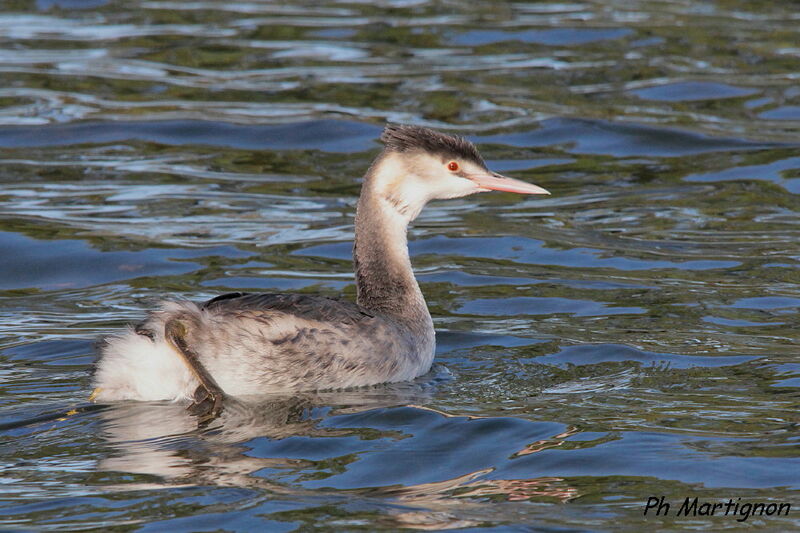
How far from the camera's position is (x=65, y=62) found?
15.5m

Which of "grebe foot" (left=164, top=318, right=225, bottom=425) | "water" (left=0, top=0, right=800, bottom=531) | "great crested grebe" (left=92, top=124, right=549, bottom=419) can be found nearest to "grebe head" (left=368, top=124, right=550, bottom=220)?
"great crested grebe" (left=92, top=124, right=549, bottom=419)

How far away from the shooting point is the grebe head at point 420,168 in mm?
7918

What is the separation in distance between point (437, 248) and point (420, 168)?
2.67m

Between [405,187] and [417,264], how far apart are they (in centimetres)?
228

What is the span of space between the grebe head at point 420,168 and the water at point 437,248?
3.06 ft

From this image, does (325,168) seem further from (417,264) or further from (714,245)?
(714,245)

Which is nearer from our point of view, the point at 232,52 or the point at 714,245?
the point at 714,245

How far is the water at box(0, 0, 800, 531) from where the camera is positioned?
5.62m

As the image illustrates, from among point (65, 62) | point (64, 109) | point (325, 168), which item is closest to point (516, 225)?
point (325, 168)

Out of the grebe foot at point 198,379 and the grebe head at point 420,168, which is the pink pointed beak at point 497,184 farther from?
the grebe foot at point 198,379

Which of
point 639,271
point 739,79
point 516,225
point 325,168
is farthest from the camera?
point 739,79

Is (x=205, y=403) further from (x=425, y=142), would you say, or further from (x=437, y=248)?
(x=437, y=248)

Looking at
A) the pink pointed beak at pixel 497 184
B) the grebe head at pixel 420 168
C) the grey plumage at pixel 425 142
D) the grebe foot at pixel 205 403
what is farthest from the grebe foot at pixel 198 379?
the pink pointed beak at pixel 497 184

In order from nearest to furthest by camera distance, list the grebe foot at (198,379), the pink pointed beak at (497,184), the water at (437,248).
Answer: the water at (437,248)
the grebe foot at (198,379)
the pink pointed beak at (497,184)
